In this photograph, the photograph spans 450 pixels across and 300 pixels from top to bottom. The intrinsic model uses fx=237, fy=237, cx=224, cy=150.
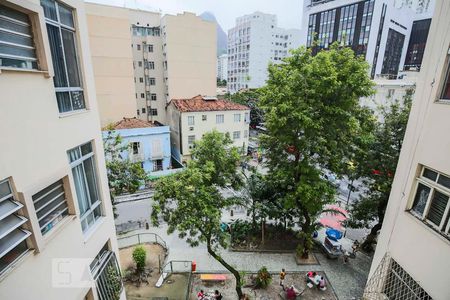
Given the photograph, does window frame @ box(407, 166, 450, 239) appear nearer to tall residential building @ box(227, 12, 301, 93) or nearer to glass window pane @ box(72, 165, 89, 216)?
glass window pane @ box(72, 165, 89, 216)

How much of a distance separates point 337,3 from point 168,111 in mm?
44439

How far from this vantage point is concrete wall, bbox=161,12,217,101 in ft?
Answer: 106

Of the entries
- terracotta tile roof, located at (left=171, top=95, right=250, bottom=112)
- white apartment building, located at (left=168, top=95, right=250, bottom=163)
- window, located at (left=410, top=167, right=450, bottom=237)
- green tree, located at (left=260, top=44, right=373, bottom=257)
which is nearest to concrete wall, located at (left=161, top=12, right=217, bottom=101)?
white apartment building, located at (left=168, top=95, right=250, bottom=163)

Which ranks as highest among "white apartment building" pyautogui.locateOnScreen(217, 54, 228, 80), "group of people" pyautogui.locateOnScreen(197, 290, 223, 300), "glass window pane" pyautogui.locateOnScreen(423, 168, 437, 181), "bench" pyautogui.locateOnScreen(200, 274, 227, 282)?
"white apartment building" pyautogui.locateOnScreen(217, 54, 228, 80)

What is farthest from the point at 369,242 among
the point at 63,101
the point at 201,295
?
the point at 63,101

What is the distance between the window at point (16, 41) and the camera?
3.67 m

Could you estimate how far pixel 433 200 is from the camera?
538 centimetres

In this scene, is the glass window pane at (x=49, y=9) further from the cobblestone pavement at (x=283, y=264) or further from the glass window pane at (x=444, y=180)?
the cobblestone pavement at (x=283, y=264)

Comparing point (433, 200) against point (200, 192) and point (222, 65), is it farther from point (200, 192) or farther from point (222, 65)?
point (222, 65)

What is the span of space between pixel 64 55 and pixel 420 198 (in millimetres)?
8896

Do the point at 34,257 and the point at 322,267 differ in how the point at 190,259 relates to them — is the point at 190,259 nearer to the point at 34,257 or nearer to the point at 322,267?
the point at 322,267

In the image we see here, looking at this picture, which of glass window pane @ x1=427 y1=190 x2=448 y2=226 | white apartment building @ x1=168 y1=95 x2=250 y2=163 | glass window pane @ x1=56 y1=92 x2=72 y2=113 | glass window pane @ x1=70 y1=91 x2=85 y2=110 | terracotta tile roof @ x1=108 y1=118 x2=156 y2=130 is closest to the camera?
glass window pane @ x1=56 y1=92 x2=72 y2=113

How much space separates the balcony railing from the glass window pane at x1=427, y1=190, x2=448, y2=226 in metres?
8.31

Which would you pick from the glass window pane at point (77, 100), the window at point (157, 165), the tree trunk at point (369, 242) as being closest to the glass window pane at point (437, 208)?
the glass window pane at point (77, 100)
